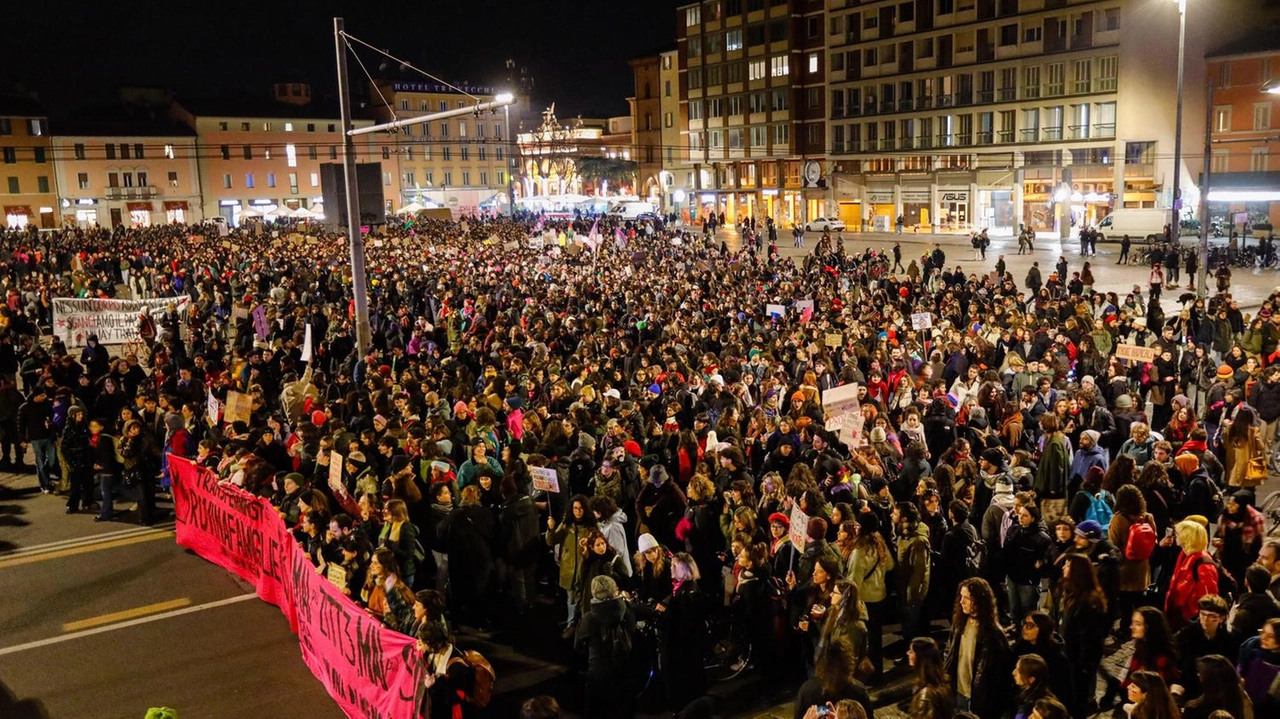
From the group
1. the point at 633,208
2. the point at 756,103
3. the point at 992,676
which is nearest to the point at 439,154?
the point at 633,208

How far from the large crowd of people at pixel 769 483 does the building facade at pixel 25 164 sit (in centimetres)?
6890

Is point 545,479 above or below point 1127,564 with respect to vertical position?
above

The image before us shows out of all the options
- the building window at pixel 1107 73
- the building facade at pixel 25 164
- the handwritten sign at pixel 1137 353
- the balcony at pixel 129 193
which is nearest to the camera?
the handwritten sign at pixel 1137 353

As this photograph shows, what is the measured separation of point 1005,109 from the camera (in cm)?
5778

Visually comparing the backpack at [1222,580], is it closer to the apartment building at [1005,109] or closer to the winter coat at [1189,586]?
the winter coat at [1189,586]

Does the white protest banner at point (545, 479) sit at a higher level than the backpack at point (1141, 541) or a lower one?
higher

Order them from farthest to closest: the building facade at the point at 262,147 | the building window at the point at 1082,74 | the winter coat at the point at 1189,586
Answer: the building facade at the point at 262,147 < the building window at the point at 1082,74 < the winter coat at the point at 1189,586

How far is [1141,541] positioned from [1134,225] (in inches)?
1584

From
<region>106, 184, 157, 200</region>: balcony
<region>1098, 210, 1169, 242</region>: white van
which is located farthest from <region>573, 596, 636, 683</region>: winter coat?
<region>106, 184, 157, 200</region>: balcony

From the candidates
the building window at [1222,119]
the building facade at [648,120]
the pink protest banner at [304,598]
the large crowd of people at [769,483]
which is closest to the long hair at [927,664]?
the large crowd of people at [769,483]

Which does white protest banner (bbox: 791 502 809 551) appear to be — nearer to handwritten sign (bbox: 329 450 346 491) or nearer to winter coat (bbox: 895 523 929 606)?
winter coat (bbox: 895 523 929 606)

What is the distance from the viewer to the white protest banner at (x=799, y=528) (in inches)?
293

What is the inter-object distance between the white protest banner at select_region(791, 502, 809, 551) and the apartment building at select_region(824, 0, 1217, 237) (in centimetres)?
4929

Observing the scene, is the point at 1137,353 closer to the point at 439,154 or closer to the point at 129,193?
the point at 129,193
